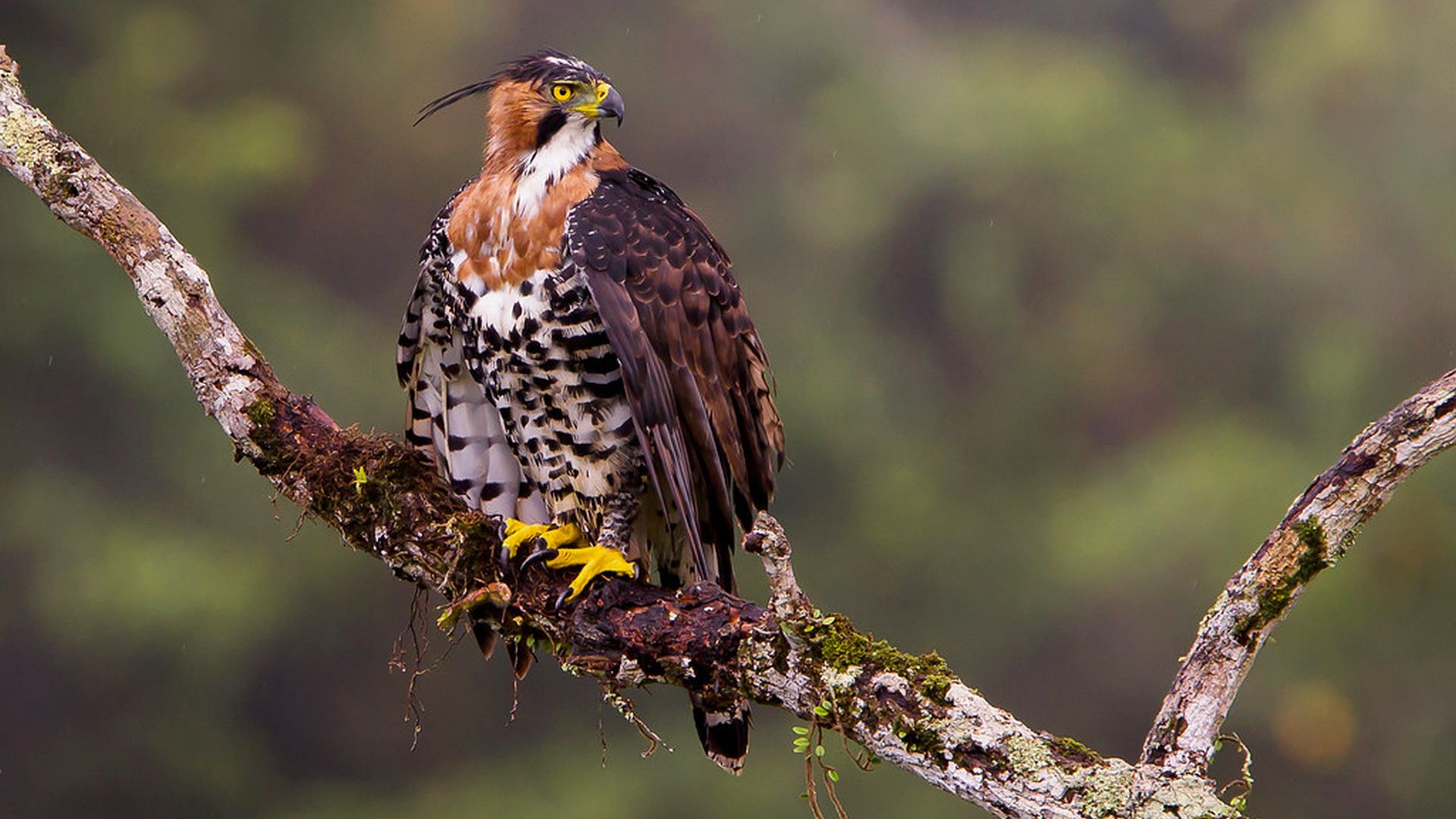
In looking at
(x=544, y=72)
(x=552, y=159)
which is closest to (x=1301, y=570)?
(x=552, y=159)

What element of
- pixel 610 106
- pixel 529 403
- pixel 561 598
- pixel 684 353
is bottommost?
pixel 561 598

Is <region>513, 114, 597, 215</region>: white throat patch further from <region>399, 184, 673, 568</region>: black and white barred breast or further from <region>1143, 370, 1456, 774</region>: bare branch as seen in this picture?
<region>1143, 370, 1456, 774</region>: bare branch

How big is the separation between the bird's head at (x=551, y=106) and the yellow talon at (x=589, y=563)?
75 cm

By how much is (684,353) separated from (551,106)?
534 mm

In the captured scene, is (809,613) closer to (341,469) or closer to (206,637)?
(341,469)

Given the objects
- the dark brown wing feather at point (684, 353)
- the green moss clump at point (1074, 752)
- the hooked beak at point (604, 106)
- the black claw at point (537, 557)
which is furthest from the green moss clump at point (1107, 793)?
the hooked beak at point (604, 106)

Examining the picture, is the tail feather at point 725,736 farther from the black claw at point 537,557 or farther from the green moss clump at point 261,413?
the green moss clump at point 261,413

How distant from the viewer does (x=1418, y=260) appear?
6.09 m

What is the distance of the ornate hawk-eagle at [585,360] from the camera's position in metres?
2.39

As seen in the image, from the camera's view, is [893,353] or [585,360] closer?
[585,360]

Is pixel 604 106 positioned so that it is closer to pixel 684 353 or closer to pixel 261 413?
pixel 684 353

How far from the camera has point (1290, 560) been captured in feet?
5.27

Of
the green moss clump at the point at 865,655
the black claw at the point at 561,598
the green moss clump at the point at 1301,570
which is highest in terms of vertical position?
the black claw at the point at 561,598

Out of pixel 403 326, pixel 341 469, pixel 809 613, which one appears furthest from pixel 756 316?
pixel 809 613
